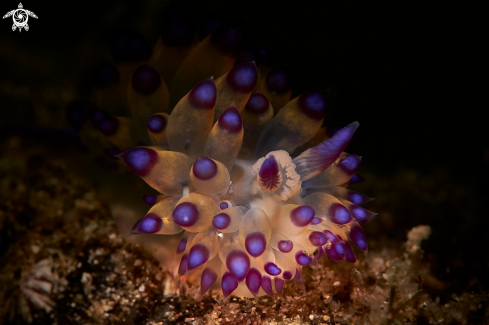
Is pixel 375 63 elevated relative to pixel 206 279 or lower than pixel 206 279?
elevated

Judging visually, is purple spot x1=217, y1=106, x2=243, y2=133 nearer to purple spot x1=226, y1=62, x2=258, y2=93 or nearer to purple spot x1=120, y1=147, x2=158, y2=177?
purple spot x1=226, y1=62, x2=258, y2=93

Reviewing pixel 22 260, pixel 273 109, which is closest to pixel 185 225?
pixel 273 109

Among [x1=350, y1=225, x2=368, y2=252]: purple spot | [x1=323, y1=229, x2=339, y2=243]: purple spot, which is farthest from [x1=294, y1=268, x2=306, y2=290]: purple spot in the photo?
[x1=350, y1=225, x2=368, y2=252]: purple spot

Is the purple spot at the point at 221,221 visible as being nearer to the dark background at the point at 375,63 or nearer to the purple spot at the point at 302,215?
the purple spot at the point at 302,215

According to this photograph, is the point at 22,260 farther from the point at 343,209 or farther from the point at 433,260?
the point at 433,260

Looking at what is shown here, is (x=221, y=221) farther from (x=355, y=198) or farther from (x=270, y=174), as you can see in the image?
(x=355, y=198)

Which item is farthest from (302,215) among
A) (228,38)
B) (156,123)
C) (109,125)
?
(109,125)
